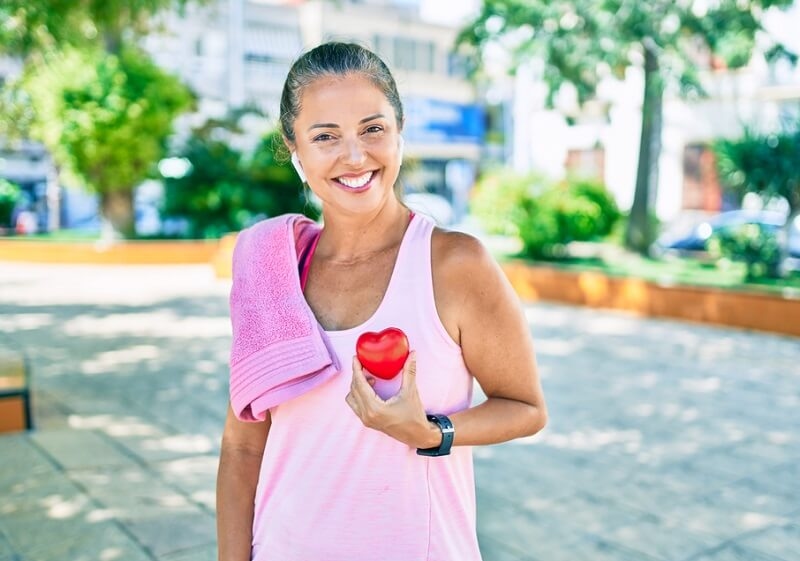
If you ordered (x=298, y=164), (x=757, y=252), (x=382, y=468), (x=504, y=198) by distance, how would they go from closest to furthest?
1. (x=382, y=468)
2. (x=298, y=164)
3. (x=757, y=252)
4. (x=504, y=198)

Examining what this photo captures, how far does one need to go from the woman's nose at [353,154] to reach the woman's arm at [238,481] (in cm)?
57

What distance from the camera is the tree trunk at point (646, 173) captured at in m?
15.4

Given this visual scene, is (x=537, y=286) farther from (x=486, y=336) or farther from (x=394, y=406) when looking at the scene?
(x=394, y=406)

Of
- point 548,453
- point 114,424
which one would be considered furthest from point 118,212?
point 548,453

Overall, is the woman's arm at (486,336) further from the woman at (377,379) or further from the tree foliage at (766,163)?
the tree foliage at (766,163)

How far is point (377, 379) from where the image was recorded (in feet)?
5.06

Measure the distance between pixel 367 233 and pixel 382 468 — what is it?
0.49 meters

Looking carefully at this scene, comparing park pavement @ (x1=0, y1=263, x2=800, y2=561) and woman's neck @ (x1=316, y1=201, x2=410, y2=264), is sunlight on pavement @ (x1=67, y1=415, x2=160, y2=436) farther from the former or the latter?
woman's neck @ (x1=316, y1=201, x2=410, y2=264)

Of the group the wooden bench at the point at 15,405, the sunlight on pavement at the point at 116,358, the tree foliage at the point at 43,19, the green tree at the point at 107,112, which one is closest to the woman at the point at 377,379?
the wooden bench at the point at 15,405

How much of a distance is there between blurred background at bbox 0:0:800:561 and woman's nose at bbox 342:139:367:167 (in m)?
0.24

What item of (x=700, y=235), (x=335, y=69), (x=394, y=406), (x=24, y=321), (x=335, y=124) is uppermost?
(x=335, y=69)

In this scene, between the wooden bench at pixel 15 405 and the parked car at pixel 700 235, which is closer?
the wooden bench at pixel 15 405

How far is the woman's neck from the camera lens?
5.86ft

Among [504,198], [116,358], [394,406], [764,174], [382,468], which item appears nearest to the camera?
[394,406]
